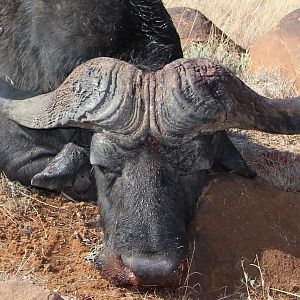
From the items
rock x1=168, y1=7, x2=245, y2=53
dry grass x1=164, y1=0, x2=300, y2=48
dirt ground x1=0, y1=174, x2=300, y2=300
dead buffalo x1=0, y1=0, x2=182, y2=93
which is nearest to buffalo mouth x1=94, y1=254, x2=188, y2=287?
dirt ground x1=0, y1=174, x2=300, y2=300

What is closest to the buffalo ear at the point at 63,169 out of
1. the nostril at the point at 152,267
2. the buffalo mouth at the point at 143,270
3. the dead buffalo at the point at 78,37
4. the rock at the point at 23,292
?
the dead buffalo at the point at 78,37

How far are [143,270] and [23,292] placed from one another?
0.70 m

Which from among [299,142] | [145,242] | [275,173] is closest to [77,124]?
[145,242]

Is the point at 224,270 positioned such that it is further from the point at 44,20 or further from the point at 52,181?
the point at 44,20

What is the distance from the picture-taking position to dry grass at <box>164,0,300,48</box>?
39.2 feet

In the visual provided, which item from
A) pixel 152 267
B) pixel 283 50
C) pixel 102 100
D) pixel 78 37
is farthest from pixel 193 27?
pixel 152 267

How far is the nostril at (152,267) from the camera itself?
4.28m

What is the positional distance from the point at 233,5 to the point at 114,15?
27.2ft

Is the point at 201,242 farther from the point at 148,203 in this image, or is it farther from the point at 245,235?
the point at 148,203

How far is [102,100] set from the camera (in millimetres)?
4535

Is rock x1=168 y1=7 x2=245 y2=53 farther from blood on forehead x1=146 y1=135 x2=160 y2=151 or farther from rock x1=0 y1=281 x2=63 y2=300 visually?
rock x1=0 y1=281 x2=63 y2=300

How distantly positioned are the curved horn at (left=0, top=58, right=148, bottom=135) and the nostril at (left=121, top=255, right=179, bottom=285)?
2.48ft

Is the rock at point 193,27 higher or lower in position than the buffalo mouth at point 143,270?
lower

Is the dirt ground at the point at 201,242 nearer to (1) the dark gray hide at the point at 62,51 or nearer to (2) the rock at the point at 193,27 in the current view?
(1) the dark gray hide at the point at 62,51
